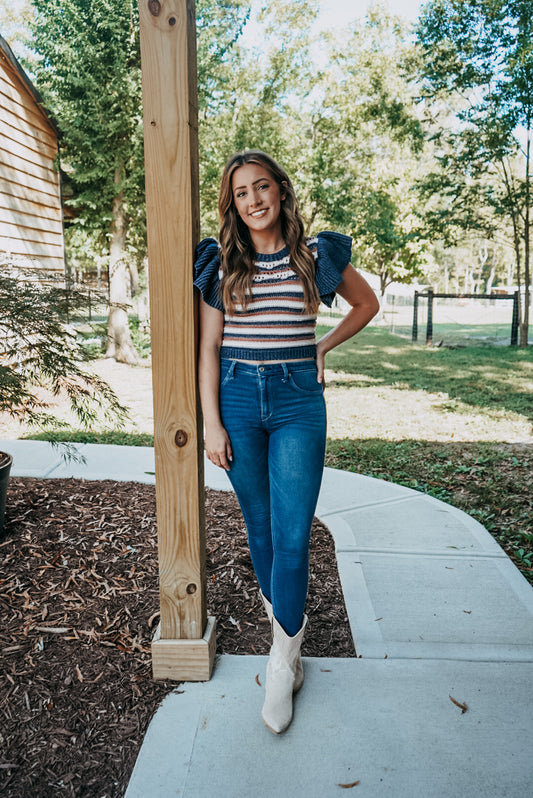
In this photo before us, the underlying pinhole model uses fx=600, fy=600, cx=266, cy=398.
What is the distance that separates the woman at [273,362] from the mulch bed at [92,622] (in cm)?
56

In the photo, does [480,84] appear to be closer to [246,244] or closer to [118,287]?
[118,287]

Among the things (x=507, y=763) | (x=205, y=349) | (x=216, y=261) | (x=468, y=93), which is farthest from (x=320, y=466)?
(x=468, y=93)

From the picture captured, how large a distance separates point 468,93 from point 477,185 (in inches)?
81.1

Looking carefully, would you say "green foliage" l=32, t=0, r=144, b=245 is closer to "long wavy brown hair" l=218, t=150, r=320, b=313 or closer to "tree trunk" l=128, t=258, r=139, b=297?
"tree trunk" l=128, t=258, r=139, b=297

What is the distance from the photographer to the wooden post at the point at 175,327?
1.96 meters

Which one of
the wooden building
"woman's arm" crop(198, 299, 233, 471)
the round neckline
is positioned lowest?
"woman's arm" crop(198, 299, 233, 471)

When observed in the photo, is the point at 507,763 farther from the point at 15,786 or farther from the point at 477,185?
the point at 477,185

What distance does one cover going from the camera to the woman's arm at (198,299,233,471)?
82.7 inches

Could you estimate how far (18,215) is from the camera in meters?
9.05

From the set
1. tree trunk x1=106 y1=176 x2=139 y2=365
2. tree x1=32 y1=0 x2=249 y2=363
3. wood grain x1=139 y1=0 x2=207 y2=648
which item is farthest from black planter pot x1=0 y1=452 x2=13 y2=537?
tree trunk x1=106 y1=176 x2=139 y2=365

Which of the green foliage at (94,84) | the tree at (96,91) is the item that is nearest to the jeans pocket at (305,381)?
the tree at (96,91)

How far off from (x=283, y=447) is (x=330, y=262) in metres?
0.66

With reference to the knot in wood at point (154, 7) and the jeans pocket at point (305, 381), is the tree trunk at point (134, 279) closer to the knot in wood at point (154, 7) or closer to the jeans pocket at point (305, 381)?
the knot in wood at point (154, 7)

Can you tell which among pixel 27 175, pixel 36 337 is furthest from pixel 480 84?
pixel 36 337
